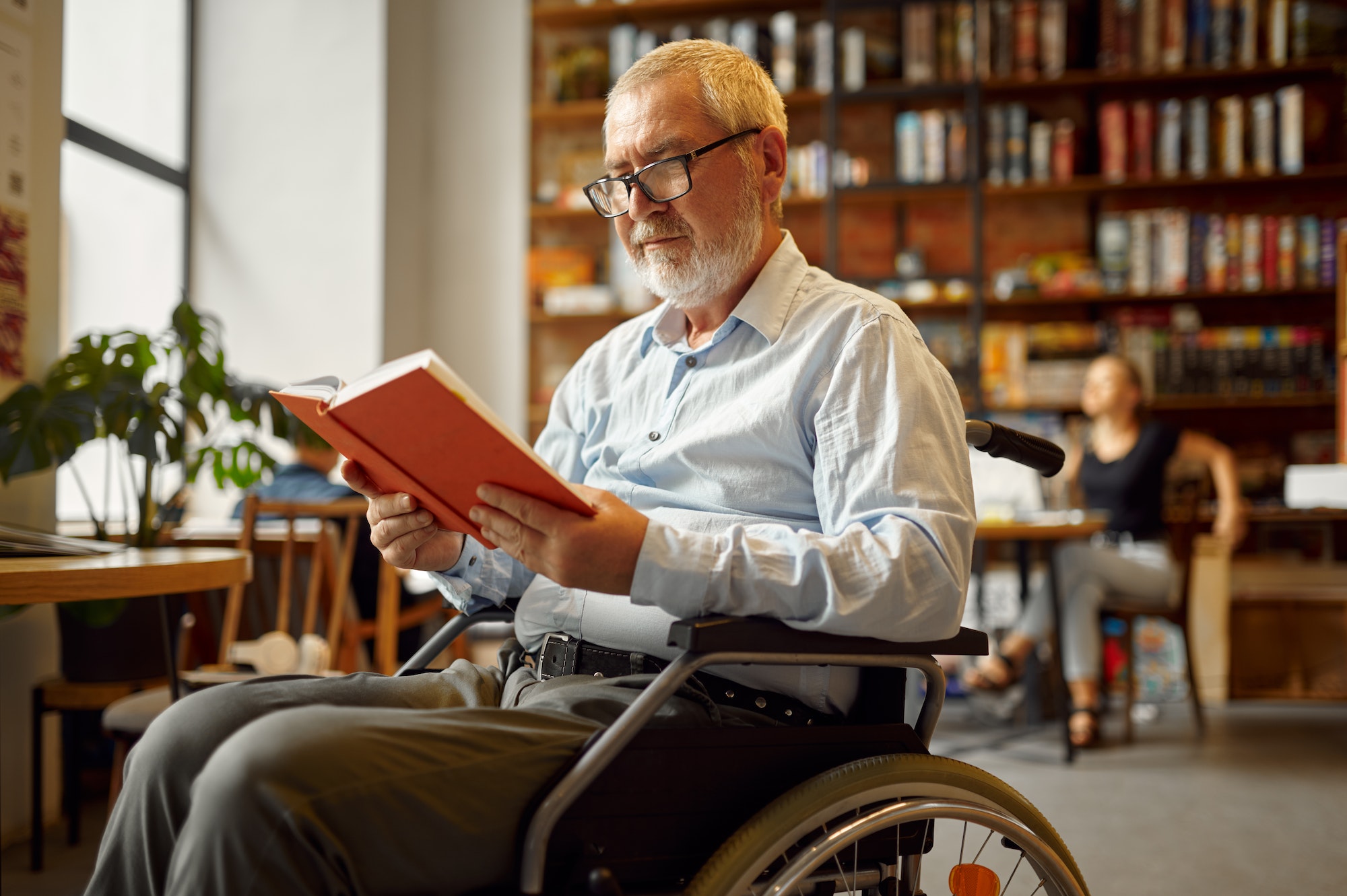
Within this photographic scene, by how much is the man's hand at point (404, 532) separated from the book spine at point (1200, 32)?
4304 millimetres

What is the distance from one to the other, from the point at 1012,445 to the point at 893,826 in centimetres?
46

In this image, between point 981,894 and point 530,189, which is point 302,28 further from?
point 981,894

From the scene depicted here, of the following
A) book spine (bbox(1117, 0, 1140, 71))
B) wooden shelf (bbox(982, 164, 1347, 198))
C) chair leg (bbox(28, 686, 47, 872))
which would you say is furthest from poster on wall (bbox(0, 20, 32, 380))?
book spine (bbox(1117, 0, 1140, 71))

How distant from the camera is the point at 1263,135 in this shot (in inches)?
171

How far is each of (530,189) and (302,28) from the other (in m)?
1.13

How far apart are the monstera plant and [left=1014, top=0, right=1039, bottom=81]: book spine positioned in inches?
133

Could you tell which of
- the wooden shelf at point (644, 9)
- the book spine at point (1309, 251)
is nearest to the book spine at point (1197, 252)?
the book spine at point (1309, 251)

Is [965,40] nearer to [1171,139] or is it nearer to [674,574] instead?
[1171,139]

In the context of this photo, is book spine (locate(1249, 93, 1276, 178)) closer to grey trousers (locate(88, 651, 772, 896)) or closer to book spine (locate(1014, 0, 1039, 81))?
book spine (locate(1014, 0, 1039, 81))

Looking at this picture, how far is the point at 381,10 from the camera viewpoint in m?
4.17

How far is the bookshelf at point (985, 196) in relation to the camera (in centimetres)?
441

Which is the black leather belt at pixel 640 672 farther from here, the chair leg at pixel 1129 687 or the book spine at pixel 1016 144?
the book spine at pixel 1016 144

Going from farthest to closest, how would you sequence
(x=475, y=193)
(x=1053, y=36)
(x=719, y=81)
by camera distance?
(x=475, y=193) → (x=1053, y=36) → (x=719, y=81)

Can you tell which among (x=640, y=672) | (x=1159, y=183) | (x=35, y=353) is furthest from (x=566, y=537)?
(x=1159, y=183)
